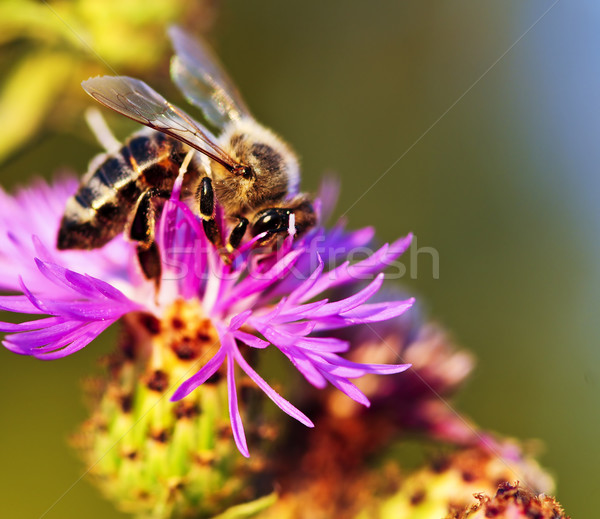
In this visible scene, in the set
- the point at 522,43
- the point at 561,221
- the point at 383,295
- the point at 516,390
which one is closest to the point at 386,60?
the point at 522,43

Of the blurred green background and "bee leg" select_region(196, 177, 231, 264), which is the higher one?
the blurred green background

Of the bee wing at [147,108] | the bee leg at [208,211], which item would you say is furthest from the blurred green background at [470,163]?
the bee wing at [147,108]

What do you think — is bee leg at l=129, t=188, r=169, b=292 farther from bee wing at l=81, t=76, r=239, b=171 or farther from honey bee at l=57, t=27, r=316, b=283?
bee wing at l=81, t=76, r=239, b=171

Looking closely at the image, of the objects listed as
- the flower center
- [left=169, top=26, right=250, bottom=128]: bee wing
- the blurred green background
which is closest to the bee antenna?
the flower center

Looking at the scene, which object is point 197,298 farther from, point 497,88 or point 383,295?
point 497,88

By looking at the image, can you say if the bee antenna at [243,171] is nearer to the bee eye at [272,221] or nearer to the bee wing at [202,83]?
the bee eye at [272,221]

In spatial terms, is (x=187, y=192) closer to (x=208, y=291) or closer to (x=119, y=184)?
(x=119, y=184)

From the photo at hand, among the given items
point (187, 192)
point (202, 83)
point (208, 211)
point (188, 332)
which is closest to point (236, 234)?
point (208, 211)
